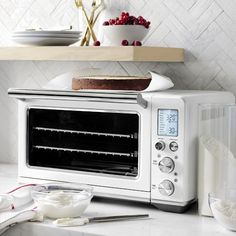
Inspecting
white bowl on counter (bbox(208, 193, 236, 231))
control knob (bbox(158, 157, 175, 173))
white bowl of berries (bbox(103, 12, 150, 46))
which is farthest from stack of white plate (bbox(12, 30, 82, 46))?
white bowl on counter (bbox(208, 193, 236, 231))

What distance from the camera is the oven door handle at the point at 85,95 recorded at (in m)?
1.75

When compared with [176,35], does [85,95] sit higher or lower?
lower

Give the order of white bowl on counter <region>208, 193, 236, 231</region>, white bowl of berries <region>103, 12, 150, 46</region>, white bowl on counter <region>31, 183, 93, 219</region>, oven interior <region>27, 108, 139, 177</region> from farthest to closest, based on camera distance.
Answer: white bowl of berries <region>103, 12, 150, 46</region>
oven interior <region>27, 108, 139, 177</region>
white bowl on counter <region>31, 183, 93, 219</region>
white bowl on counter <region>208, 193, 236, 231</region>

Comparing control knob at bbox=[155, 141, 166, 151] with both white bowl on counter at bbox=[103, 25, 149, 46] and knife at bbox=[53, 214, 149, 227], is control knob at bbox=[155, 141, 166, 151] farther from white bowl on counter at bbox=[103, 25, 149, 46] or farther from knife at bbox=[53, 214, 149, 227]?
white bowl on counter at bbox=[103, 25, 149, 46]

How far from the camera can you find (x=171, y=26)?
212 cm

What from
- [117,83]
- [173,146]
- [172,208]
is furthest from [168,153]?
[117,83]

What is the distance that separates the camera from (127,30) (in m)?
1.95

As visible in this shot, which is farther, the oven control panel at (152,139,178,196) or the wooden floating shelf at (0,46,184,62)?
the wooden floating shelf at (0,46,184,62)

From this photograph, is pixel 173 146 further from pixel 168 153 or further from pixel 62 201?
pixel 62 201

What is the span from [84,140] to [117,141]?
12 centimetres

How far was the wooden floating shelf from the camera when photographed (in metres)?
1.86

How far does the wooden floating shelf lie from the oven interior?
180 millimetres

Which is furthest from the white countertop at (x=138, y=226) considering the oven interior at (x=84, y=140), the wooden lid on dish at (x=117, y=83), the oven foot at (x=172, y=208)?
the wooden lid on dish at (x=117, y=83)

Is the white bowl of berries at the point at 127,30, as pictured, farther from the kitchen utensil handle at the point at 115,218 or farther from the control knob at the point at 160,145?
the kitchen utensil handle at the point at 115,218
